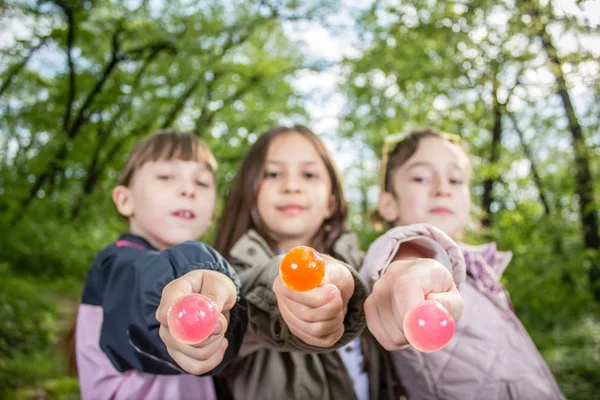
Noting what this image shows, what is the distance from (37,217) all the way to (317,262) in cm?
742

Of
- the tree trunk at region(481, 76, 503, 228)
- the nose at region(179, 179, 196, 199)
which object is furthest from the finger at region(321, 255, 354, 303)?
the tree trunk at region(481, 76, 503, 228)

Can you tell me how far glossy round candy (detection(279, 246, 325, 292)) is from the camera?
2.40 feet

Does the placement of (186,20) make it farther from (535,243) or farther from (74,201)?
(535,243)

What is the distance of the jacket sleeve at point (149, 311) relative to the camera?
3.71 feet

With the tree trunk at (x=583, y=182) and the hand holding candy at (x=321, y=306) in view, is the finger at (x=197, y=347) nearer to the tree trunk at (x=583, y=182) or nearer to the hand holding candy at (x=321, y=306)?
the hand holding candy at (x=321, y=306)

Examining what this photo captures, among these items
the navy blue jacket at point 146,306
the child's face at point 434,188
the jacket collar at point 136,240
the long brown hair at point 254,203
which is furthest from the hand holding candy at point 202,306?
the child's face at point 434,188

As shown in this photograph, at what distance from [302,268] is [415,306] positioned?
0.61 feet

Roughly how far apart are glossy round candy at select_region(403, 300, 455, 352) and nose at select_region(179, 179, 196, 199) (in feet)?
4.06

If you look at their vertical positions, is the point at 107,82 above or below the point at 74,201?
above

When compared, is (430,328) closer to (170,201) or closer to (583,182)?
(170,201)

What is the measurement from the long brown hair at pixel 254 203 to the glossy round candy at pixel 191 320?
1122 millimetres

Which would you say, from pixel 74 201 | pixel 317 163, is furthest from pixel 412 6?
pixel 74 201

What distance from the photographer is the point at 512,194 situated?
5.50m

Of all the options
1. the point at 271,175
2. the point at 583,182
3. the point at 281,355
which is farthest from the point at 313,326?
the point at 583,182
